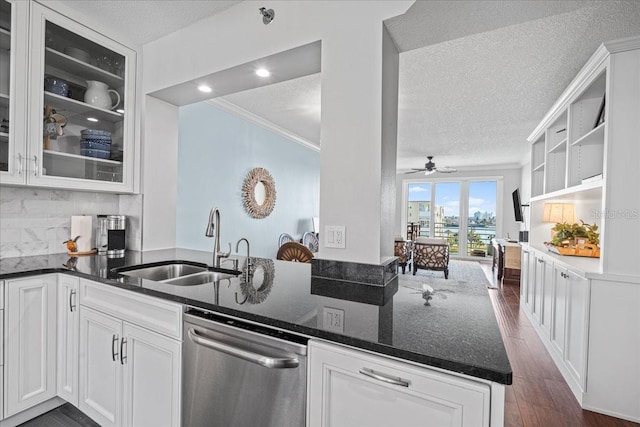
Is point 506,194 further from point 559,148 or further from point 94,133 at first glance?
point 94,133

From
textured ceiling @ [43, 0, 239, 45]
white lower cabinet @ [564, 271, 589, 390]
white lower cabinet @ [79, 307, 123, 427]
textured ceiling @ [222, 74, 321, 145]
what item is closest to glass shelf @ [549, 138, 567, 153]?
white lower cabinet @ [564, 271, 589, 390]

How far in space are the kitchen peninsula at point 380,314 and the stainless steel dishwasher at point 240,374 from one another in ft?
0.15

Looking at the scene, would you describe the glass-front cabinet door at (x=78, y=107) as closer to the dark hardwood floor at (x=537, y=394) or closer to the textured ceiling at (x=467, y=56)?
the textured ceiling at (x=467, y=56)

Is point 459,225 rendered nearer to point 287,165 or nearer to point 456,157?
point 456,157

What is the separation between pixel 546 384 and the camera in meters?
2.38

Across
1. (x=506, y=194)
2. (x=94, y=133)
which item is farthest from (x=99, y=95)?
(x=506, y=194)

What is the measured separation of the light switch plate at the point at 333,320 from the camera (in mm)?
947

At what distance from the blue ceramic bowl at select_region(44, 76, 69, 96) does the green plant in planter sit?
4.22m

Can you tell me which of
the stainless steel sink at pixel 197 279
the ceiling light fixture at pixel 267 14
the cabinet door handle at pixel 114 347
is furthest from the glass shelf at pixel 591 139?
the cabinet door handle at pixel 114 347

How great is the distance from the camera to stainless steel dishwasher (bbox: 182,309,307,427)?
3.32ft

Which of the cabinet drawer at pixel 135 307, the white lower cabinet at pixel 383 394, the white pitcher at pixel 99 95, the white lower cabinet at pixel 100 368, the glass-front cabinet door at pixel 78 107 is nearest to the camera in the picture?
the white lower cabinet at pixel 383 394

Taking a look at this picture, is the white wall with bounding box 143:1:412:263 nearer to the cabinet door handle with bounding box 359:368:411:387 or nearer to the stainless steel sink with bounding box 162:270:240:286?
the cabinet door handle with bounding box 359:368:411:387

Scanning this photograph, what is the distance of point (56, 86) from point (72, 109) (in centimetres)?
16

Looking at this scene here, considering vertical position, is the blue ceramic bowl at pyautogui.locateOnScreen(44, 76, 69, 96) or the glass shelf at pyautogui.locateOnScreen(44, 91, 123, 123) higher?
the blue ceramic bowl at pyautogui.locateOnScreen(44, 76, 69, 96)
